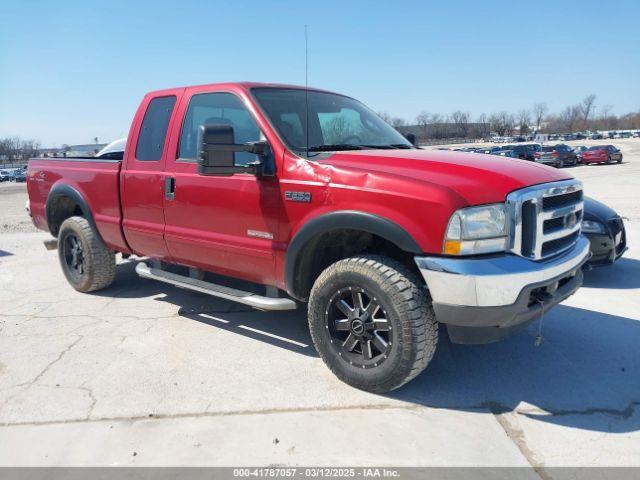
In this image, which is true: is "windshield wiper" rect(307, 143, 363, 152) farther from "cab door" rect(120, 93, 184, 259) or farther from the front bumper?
"cab door" rect(120, 93, 184, 259)

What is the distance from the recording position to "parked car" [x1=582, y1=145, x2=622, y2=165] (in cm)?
3706

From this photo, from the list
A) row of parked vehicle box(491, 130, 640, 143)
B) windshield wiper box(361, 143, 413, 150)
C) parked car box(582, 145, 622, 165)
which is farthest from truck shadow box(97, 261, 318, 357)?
row of parked vehicle box(491, 130, 640, 143)

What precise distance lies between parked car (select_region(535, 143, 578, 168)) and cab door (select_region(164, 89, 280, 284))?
33947 mm

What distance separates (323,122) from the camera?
14.0 feet

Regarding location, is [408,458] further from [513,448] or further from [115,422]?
[115,422]

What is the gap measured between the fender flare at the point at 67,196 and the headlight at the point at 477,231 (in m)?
3.95

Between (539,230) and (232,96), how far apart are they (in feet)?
8.19

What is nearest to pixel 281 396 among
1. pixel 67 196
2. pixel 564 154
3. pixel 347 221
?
pixel 347 221

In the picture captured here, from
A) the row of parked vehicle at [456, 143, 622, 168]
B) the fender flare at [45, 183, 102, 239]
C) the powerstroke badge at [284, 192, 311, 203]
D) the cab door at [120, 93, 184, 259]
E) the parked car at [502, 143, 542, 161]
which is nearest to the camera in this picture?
the powerstroke badge at [284, 192, 311, 203]

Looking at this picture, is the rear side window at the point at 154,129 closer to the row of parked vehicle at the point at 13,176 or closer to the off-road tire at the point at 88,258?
Answer: the off-road tire at the point at 88,258

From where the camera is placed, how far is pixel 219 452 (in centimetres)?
278

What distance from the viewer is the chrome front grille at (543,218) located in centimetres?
299

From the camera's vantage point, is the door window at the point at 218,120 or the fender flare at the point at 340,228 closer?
the fender flare at the point at 340,228

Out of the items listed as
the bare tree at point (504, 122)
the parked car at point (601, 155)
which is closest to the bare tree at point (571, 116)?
the bare tree at point (504, 122)
